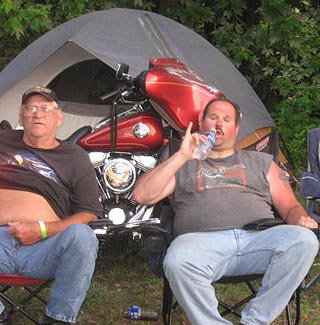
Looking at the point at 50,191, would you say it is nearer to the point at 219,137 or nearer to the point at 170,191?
the point at 170,191

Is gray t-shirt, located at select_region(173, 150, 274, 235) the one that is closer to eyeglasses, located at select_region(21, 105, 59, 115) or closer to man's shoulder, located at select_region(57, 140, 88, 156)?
man's shoulder, located at select_region(57, 140, 88, 156)

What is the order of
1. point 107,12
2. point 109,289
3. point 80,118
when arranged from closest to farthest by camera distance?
point 109,289, point 107,12, point 80,118

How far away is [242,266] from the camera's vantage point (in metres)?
3.19

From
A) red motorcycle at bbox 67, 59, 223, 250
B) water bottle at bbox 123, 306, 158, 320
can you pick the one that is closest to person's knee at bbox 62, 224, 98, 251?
water bottle at bbox 123, 306, 158, 320

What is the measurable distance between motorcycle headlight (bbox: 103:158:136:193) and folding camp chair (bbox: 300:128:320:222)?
3.21ft

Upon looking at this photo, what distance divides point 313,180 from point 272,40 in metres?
3.72

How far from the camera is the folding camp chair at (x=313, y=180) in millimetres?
3906

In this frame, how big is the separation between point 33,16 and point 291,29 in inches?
103

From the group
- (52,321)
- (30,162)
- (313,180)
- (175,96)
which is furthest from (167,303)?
(175,96)

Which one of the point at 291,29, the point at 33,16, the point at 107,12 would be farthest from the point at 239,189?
the point at 291,29

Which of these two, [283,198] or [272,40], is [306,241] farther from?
[272,40]

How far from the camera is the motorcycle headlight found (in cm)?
418

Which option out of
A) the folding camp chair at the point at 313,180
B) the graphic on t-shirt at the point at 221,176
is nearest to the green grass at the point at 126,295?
the folding camp chair at the point at 313,180

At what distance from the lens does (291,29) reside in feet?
24.0
